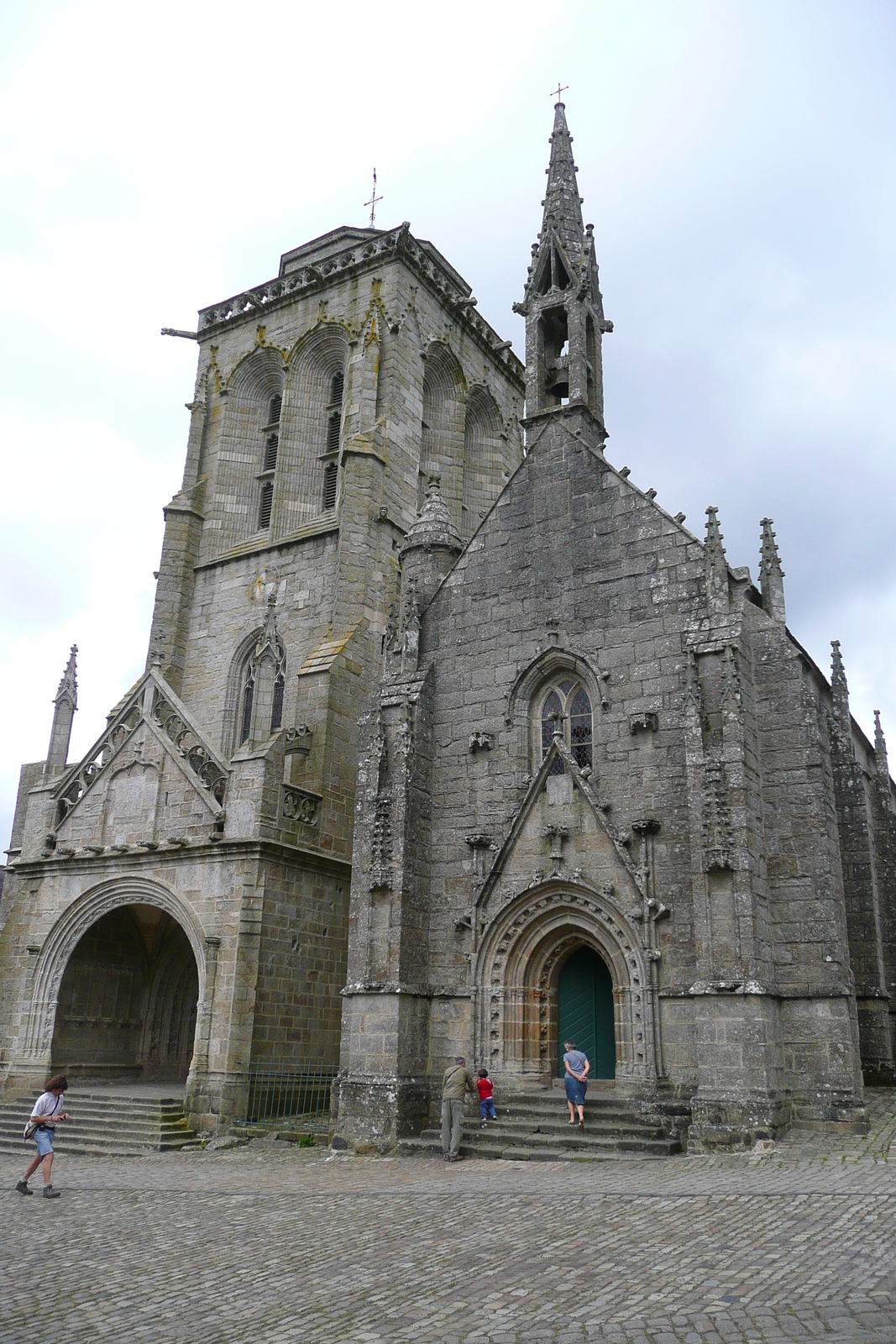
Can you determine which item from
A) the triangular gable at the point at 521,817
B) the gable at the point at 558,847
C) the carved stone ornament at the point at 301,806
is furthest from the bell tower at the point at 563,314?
the carved stone ornament at the point at 301,806

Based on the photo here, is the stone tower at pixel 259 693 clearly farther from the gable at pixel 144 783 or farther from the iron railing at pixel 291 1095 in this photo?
the iron railing at pixel 291 1095

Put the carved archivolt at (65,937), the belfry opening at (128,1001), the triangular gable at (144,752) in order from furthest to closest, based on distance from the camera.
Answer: the belfry opening at (128,1001) < the triangular gable at (144,752) < the carved archivolt at (65,937)

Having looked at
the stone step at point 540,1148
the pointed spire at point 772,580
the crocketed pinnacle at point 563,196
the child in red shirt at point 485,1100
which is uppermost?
the crocketed pinnacle at point 563,196

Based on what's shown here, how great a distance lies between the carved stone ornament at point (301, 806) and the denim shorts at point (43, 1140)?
7.10 m

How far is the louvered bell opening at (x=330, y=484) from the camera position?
27234 millimetres

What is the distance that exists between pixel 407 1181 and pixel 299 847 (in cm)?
755

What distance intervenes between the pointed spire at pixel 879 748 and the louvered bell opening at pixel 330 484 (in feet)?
45.3

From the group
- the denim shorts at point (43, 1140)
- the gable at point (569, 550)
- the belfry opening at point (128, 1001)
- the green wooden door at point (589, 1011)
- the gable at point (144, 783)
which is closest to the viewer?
the denim shorts at point (43, 1140)

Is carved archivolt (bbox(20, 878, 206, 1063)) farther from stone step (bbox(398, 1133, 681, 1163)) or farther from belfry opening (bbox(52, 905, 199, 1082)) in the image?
stone step (bbox(398, 1133, 681, 1163))

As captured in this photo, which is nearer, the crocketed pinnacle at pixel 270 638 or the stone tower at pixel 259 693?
the stone tower at pixel 259 693

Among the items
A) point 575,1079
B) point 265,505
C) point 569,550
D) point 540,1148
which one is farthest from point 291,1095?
point 265,505

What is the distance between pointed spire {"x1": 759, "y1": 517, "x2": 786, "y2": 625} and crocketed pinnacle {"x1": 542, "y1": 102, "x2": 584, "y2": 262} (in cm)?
735

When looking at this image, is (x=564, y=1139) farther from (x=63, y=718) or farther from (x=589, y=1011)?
(x=63, y=718)

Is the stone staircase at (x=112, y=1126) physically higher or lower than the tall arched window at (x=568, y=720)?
lower
